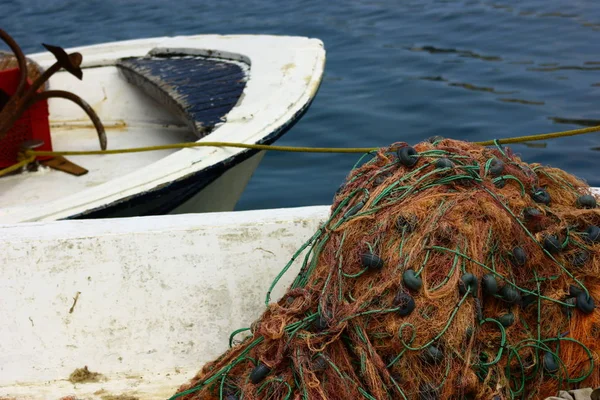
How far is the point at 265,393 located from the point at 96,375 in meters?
0.97

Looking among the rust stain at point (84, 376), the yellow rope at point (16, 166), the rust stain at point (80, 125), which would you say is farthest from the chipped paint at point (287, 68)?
the rust stain at point (84, 376)

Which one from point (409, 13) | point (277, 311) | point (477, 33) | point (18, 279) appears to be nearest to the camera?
point (277, 311)

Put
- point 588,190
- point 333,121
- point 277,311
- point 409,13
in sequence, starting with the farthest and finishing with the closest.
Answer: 1. point 409,13
2. point 333,121
3. point 588,190
4. point 277,311

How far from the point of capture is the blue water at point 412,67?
21.4 ft

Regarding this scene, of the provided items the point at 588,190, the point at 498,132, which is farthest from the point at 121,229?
the point at 498,132

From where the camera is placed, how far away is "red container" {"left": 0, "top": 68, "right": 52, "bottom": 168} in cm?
454

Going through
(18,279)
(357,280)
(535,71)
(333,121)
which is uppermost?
(357,280)

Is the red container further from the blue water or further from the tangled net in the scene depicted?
the tangled net

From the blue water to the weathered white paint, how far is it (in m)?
3.22

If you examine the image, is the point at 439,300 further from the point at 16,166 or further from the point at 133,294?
the point at 16,166

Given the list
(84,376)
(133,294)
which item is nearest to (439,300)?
(133,294)

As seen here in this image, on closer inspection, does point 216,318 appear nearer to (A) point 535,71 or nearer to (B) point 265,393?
(B) point 265,393

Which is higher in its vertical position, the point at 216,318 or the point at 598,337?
the point at 598,337

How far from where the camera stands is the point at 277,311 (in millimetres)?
2242
